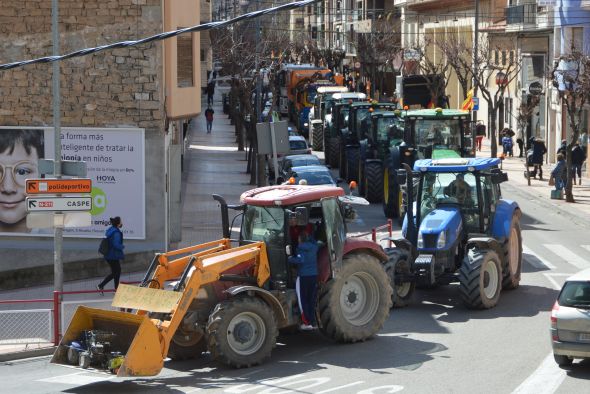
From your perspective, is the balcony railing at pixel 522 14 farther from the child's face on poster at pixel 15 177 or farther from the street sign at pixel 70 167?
the street sign at pixel 70 167

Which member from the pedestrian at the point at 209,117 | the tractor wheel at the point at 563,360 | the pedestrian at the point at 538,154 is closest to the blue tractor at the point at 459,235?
the tractor wheel at the point at 563,360

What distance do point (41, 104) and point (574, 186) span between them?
21.4 m

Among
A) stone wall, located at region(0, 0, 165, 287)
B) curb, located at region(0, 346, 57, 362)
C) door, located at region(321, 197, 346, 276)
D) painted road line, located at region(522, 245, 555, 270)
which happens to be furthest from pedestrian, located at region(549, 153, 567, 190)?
curb, located at region(0, 346, 57, 362)

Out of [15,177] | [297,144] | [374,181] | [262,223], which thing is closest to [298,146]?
[297,144]

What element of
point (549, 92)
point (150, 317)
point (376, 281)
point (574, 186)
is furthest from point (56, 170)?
point (549, 92)

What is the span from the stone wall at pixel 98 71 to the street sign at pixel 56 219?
23.2ft

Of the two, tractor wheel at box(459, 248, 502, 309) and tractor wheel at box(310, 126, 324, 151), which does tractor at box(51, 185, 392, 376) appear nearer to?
tractor wheel at box(459, 248, 502, 309)

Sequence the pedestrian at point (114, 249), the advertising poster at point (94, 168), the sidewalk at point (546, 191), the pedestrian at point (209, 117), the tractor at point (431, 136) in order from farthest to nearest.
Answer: the pedestrian at point (209, 117)
the sidewalk at point (546, 191)
the tractor at point (431, 136)
the advertising poster at point (94, 168)
the pedestrian at point (114, 249)

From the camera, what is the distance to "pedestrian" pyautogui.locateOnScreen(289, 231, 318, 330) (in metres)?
16.9

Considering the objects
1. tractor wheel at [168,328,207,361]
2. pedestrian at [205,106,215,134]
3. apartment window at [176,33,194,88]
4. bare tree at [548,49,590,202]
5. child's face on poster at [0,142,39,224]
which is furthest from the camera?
pedestrian at [205,106,215,134]

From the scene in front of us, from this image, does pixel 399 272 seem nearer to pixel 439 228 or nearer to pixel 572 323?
pixel 439 228

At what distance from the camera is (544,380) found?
50.4 ft

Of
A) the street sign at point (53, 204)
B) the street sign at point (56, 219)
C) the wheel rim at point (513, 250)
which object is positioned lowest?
the wheel rim at point (513, 250)

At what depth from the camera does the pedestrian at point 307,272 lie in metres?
16.9
